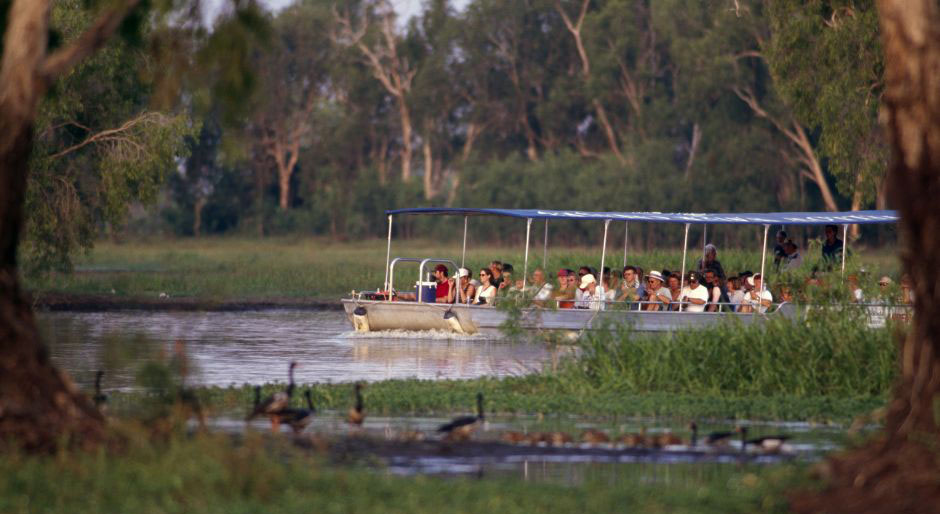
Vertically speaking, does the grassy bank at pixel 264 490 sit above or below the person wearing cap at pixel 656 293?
below

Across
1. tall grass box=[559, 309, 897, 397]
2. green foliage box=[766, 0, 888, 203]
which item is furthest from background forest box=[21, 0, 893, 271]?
tall grass box=[559, 309, 897, 397]

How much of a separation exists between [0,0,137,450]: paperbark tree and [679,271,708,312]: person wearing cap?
1462 centimetres

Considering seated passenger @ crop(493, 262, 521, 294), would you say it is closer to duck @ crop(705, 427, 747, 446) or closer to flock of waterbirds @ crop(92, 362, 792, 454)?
flock of waterbirds @ crop(92, 362, 792, 454)

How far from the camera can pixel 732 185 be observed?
63.8m

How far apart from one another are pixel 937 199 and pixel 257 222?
73291 mm

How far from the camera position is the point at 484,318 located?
82.2 ft

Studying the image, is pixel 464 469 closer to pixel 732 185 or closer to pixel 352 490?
pixel 352 490

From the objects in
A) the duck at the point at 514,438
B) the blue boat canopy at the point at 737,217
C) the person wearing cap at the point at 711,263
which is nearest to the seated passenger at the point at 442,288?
the blue boat canopy at the point at 737,217

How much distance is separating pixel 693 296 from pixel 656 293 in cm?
59

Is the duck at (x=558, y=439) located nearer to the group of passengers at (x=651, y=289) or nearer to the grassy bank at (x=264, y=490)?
the grassy bank at (x=264, y=490)

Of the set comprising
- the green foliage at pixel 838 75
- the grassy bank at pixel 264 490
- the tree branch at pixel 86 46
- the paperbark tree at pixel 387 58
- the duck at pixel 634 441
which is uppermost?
the paperbark tree at pixel 387 58

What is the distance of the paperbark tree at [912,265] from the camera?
9328mm

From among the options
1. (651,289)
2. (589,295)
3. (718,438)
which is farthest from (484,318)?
(718,438)

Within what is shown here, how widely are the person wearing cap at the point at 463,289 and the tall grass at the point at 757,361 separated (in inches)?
321
